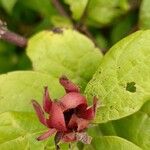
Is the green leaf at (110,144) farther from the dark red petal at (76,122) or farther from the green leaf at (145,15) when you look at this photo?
the green leaf at (145,15)

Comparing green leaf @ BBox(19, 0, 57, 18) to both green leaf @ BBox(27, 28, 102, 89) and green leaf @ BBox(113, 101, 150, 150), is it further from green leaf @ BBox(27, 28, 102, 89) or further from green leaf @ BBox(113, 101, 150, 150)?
green leaf @ BBox(113, 101, 150, 150)

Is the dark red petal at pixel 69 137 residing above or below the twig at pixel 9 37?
above

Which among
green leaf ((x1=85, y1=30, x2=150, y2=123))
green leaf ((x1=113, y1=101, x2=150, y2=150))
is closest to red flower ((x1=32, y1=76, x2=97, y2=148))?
green leaf ((x1=85, y1=30, x2=150, y2=123))

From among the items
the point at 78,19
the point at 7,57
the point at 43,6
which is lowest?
the point at 7,57

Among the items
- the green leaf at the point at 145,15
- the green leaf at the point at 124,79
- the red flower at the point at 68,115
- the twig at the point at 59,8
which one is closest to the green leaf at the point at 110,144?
the green leaf at the point at 124,79

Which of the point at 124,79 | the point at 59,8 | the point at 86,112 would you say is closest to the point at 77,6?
the point at 59,8

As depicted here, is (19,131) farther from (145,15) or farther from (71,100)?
(145,15)

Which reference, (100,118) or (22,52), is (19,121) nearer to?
(100,118)

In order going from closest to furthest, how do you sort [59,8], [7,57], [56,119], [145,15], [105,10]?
1. [56,119]
2. [145,15]
3. [105,10]
4. [59,8]
5. [7,57]
